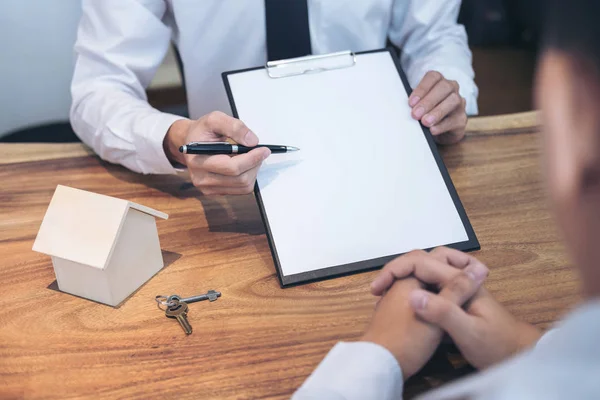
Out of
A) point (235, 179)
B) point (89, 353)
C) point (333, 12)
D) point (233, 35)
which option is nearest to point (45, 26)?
point (233, 35)

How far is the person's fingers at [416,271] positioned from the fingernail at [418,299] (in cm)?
6

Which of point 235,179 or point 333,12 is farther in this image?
point 333,12

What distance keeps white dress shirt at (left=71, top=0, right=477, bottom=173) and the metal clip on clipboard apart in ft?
0.75

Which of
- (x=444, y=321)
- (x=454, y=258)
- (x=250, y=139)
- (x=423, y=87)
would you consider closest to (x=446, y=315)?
(x=444, y=321)

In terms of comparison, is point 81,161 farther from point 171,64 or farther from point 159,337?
point 171,64

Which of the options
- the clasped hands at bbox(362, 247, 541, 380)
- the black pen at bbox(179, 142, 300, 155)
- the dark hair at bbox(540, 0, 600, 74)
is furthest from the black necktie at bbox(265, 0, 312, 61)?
the dark hair at bbox(540, 0, 600, 74)

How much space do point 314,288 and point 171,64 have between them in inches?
88.6

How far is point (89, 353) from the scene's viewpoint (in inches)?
37.9

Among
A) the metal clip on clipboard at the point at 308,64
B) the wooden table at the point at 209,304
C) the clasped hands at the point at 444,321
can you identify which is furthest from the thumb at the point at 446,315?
the metal clip on clipboard at the point at 308,64

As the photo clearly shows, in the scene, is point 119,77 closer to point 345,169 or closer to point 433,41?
point 345,169

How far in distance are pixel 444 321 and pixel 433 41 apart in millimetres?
1002

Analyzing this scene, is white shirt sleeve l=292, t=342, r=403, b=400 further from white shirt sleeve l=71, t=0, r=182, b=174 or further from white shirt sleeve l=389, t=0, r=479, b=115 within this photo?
white shirt sleeve l=389, t=0, r=479, b=115

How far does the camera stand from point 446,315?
876 mm

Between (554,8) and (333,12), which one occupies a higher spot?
(554,8)
